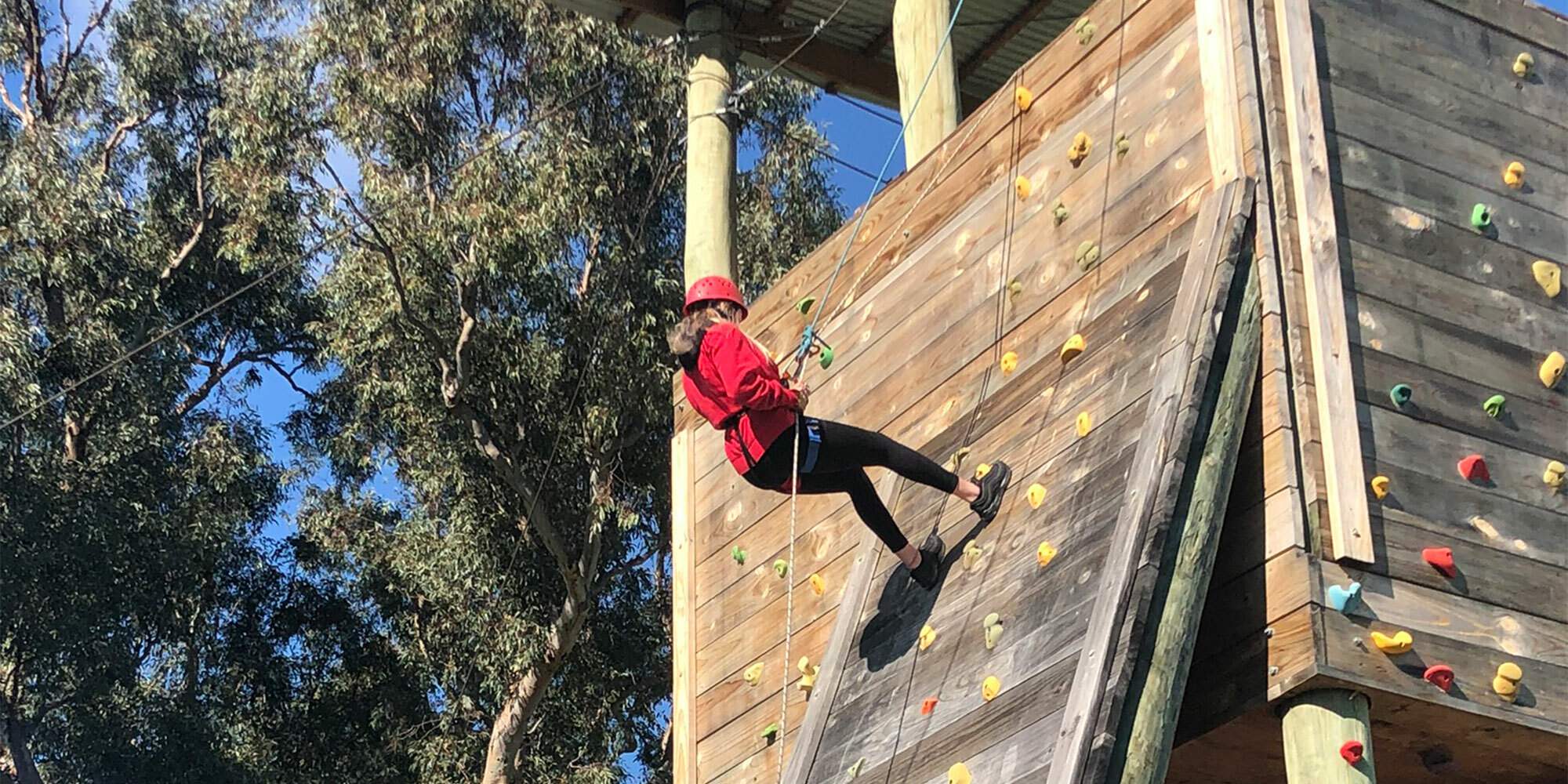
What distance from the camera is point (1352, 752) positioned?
15.9ft

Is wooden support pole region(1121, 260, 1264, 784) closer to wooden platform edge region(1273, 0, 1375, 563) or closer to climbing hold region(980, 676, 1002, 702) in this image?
wooden platform edge region(1273, 0, 1375, 563)

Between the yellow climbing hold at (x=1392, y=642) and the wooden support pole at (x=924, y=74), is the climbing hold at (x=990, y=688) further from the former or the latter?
the wooden support pole at (x=924, y=74)

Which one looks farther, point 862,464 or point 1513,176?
point 1513,176

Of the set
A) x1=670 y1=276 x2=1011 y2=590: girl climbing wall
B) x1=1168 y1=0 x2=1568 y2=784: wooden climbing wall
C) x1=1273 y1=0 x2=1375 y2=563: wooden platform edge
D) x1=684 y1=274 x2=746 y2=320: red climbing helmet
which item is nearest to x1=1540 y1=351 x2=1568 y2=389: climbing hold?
x1=1168 y1=0 x2=1568 y2=784: wooden climbing wall

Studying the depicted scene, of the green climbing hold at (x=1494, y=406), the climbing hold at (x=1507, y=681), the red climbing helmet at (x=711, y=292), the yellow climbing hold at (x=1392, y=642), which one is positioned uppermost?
the red climbing helmet at (x=711, y=292)

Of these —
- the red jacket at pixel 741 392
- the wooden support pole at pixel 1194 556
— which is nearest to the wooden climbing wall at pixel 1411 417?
the wooden support pole at pixel 1194 556

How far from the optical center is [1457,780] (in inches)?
225

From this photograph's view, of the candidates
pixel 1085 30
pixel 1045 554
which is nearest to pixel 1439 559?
pixel 1045 554

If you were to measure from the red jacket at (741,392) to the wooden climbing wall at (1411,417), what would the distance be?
1411 millimetres

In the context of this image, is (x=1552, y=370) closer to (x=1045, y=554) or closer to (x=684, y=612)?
(x=1045, y=554)

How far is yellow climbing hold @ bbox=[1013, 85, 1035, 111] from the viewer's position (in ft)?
22.4

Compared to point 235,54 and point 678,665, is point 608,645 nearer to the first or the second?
point 235,54

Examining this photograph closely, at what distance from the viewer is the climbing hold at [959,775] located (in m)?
4.75

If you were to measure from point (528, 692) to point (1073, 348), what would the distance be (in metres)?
14.3
